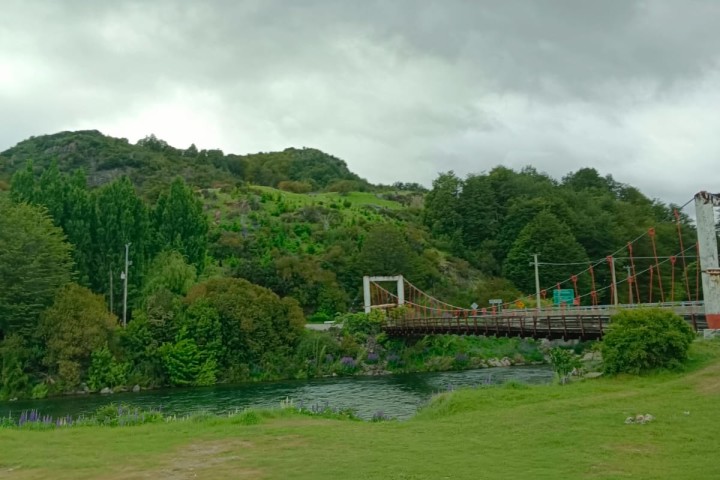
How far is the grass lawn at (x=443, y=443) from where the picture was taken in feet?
31.3

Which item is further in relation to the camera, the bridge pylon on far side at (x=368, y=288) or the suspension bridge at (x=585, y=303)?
the bridge pylon on far side at (x=368, y=288)

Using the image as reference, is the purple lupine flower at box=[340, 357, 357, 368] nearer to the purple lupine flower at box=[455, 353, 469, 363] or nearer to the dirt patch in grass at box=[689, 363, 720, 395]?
the purple lupine flower at box=[455, 353, 469, 363]

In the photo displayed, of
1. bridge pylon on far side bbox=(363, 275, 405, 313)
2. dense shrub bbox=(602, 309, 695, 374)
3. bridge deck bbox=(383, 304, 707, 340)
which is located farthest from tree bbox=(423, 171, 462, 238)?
dense shrub bbox=(602, 309, 695, 374)

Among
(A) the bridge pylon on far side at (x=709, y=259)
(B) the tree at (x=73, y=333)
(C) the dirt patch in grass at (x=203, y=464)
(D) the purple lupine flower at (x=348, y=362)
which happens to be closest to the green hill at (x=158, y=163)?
(B) the tree at (x=73, y=333)

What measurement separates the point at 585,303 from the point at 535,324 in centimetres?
3589

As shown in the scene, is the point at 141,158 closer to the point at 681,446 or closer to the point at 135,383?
the point at 135,383

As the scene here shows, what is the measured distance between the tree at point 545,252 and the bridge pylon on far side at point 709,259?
1504 inches

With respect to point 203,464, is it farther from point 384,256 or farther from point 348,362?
point 384,256

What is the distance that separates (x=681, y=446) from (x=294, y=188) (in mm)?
87998

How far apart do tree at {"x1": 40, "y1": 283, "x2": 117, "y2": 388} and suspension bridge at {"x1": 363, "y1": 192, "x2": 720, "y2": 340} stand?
18.6 m

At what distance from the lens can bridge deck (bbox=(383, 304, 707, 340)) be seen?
78.2ft

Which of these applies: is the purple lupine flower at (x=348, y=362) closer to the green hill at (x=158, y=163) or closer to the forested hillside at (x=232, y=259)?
the forested hillside at (x=232, y=259)

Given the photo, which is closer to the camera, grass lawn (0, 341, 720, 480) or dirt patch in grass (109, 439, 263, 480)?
grass lawn (0, 341, 720, 480)

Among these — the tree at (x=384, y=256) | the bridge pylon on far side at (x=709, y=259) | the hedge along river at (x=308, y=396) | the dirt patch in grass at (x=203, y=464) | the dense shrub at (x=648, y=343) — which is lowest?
the hedge along river at (x=308, y=396)
